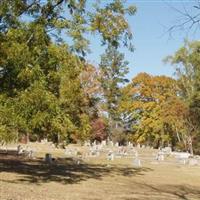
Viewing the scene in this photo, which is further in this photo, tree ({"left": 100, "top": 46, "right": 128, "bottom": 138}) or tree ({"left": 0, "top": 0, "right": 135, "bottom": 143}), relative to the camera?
tree ({"left": 100, "top": 46, "right": 128, "bottom": 138})


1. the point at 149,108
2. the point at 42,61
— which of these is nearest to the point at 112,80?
the point at 149,108

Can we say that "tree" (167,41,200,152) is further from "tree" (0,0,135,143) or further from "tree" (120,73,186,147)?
"tree" (0,0,135,143)

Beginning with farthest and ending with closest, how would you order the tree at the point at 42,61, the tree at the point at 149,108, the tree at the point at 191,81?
the tree at the point at 149,108 → the tree at the point at 191,81 → the tree at the point at 42,61

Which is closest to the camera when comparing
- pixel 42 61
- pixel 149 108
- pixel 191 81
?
pixel 42 61

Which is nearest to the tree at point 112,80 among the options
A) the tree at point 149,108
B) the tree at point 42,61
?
the tree at point 149,108

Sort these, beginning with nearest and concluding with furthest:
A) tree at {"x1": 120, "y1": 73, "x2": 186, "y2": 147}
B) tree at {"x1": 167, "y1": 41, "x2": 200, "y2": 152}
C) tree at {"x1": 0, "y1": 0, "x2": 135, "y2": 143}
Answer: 1. tree at {"x1": 0, "y1": 0, "x2": 135, "y2": 143}
2. tree at {"x1": 167, "y1": 41, "x2": 200, "y2": 152}
3. tree at {"x1": 120, "y1": 73, "x2": 186, "y2": 147}

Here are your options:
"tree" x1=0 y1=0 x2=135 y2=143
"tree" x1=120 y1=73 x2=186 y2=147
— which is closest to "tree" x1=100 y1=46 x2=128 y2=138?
"tree" x1=120 y1=73 x2=186 y2=147

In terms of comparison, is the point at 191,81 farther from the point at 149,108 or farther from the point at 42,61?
the point at 42,61

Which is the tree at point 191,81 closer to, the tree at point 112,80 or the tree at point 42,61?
the tree at point 112,80

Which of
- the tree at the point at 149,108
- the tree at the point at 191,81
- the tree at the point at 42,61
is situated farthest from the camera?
the tree at the point at 149,108

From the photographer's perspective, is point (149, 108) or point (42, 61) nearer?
point (42, 61)

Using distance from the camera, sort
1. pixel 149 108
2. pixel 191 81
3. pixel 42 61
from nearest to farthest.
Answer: pixel 42 61 < pixel 191 81 < pixel 149 108

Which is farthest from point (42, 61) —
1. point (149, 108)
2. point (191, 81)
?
point (149, 108)

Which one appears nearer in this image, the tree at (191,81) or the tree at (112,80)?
the tree at (191,81)
